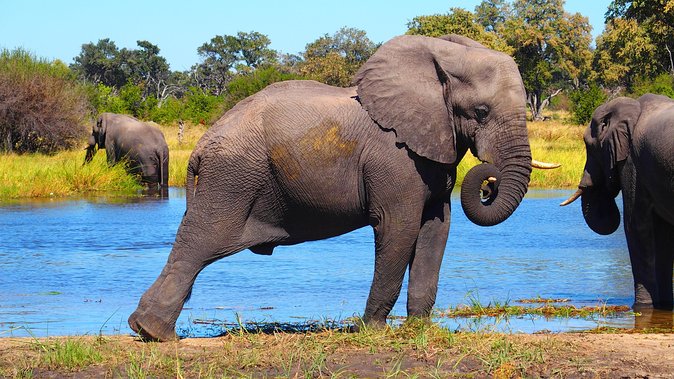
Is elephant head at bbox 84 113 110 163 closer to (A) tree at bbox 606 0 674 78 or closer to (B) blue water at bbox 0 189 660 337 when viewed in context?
(B) blue water at bbox 0 189 660 337

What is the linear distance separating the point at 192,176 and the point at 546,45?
67542mm

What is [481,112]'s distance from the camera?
23.0 feet

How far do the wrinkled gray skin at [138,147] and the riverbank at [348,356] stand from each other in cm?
1751

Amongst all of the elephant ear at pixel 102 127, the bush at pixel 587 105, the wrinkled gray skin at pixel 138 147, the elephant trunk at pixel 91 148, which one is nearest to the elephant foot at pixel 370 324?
the wrinkled gray skin at pixel 138 147

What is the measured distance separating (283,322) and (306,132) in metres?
1.90

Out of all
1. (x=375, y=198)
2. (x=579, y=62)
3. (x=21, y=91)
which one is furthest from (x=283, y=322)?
(x=579, y=62)

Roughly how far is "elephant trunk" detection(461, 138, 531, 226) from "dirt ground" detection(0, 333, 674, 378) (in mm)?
777

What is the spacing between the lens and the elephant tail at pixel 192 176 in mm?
7309

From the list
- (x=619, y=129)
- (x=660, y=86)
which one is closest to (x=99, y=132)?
(x=619, y=129)

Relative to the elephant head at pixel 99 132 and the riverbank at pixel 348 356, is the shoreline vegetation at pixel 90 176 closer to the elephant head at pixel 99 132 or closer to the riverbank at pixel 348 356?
the elephant head at pixel 99 132

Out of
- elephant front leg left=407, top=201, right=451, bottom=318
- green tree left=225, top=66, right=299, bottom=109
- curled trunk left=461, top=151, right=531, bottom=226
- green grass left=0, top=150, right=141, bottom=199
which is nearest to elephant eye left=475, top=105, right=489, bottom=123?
curled trunk left=461, top=151, right=531, bottom=226

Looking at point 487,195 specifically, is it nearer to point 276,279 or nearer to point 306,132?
point 306,132

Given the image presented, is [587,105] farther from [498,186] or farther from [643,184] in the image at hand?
[498,186]

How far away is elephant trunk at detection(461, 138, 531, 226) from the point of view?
6965 millimetres
